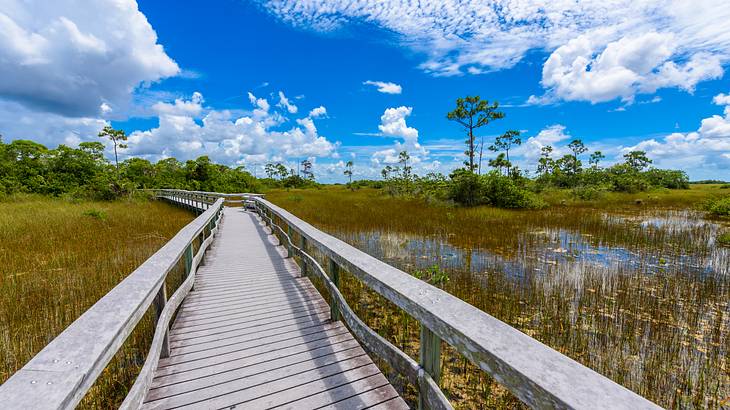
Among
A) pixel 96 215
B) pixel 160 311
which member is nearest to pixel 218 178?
pixel 96 215

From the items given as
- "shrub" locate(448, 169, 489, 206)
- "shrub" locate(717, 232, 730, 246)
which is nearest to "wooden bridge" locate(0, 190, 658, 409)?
"shrub" locate(717, 232, 730, 246)

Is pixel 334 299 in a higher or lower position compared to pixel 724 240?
higher

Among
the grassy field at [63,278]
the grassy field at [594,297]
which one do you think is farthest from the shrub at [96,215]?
the grassy field at [594,297]

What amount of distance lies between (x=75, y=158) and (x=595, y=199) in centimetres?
4957

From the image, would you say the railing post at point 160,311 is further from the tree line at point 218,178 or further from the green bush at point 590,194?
the green bush at point 590,194

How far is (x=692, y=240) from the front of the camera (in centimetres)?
963

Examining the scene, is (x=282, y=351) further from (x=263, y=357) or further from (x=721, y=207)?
(x=721, y=207)

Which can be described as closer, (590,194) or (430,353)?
(430,353)

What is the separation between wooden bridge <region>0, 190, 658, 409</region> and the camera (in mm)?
1065

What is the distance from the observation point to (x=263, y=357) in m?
2.74

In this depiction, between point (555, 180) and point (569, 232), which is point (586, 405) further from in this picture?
point (555, 180)

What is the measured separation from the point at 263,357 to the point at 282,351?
18 centimetres

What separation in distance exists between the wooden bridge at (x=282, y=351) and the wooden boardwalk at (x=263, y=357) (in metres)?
0.01

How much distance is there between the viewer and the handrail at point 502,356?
0.95m
